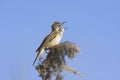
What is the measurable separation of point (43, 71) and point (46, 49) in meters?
2.78

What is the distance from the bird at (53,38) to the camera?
64.2 ft

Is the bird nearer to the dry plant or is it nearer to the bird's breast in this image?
the bird's breast

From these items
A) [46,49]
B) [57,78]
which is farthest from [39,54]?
[57,78]

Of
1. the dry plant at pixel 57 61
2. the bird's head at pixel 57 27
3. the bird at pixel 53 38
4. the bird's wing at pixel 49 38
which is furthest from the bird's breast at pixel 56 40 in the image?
the dry plant at pixel 57 61

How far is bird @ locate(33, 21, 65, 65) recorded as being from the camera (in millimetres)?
19578

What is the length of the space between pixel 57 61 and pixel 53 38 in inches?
122

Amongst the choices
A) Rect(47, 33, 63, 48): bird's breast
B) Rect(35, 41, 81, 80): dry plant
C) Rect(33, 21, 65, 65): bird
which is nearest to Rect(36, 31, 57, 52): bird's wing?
Rect(33, 21, 65, 65): bird

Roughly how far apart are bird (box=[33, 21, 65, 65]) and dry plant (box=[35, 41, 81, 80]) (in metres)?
1.40

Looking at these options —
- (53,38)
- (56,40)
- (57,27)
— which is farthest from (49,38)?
(57,27)

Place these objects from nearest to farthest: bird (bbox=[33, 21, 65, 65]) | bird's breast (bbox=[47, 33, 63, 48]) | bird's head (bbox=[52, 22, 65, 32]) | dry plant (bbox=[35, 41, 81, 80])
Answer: dry plant (bbox=[35, 41, 81, 80]) → bird (bbox=[33, 21, 65, 65]) → bird's breast (bbox=[47, 33, 63, 48]) → bird's head (bbox=[52, 22, 65, 32])

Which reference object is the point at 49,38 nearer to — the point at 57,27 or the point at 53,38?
the point at 53,38

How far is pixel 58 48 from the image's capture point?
17.9 meters

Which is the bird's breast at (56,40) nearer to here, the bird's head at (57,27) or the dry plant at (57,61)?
the bird's head at (57,27)

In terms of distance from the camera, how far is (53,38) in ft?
66.3
